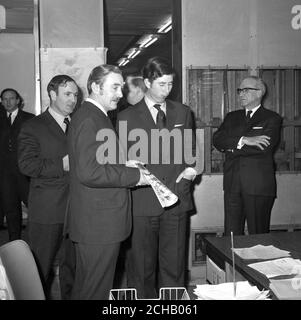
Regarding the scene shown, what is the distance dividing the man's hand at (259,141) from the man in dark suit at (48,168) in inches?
49.8

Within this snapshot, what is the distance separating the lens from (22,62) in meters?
7.13

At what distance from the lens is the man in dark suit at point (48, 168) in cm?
253

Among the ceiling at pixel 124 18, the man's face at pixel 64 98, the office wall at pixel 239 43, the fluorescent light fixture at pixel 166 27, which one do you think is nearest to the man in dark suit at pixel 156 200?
the man's face at pixel 64 98

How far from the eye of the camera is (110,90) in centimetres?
215

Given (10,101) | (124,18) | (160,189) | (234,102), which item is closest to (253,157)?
(234,102)

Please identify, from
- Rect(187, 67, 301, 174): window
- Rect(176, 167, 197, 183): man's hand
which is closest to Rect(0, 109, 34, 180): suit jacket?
Rect(187, 67, 301, 174): window

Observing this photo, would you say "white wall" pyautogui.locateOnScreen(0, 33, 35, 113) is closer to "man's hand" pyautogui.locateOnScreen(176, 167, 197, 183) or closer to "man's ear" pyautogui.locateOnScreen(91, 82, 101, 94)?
"man's hand" pyautogui.locateOnScreen(176, 167, 197, 183)

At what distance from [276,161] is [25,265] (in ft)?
9.02

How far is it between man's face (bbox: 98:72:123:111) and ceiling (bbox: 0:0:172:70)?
109 inches

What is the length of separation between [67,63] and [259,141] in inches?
61.3

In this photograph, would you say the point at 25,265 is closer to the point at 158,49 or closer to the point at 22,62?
the point at 22,62

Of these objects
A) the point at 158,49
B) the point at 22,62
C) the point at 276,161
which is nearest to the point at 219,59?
the point at 276,161

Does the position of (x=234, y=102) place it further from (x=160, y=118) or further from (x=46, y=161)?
(x=46, y=161)

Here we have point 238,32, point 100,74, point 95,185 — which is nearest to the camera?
point 95,185
